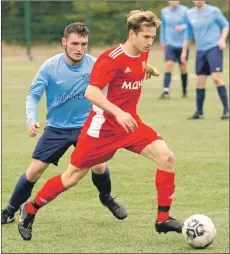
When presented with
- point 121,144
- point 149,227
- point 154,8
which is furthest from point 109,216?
point 154,8

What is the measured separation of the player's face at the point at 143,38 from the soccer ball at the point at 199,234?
154cm

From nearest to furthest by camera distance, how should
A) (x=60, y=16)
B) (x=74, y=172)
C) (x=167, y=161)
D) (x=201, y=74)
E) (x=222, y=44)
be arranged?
(x=167, y=161), (x=74, y=172), (x=222, y=44), (x=201, y=74), (x=60, y=16)

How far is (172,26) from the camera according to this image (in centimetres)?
2219

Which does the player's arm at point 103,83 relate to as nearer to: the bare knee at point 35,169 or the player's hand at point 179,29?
the bare knee at point 35,169

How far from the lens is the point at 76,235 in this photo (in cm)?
841

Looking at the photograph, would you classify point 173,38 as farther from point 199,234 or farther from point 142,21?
point 199,234

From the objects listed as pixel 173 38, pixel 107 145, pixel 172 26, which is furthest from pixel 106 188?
pixel 172 26

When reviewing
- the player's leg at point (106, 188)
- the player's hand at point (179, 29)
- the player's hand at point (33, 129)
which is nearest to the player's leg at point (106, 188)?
the player's leg at point (106, 188)

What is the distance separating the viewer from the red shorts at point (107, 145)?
8055 mm

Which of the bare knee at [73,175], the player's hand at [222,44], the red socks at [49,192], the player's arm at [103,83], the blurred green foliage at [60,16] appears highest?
the player's arm at [103,83]

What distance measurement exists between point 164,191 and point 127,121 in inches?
36.5

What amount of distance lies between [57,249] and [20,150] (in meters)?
5.83

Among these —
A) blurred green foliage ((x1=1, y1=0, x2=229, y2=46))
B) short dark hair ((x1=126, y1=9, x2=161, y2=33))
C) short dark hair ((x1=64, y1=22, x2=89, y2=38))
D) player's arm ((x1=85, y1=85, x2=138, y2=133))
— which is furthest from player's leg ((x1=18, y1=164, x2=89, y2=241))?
blurred green foliage ((x1=1, y1=0, x2=229, y2=46))

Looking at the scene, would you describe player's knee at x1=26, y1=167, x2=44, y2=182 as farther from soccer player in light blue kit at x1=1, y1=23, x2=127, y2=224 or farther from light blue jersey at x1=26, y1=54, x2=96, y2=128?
light blue jersey at x1=26, y1=54, x2=96, y2=128
